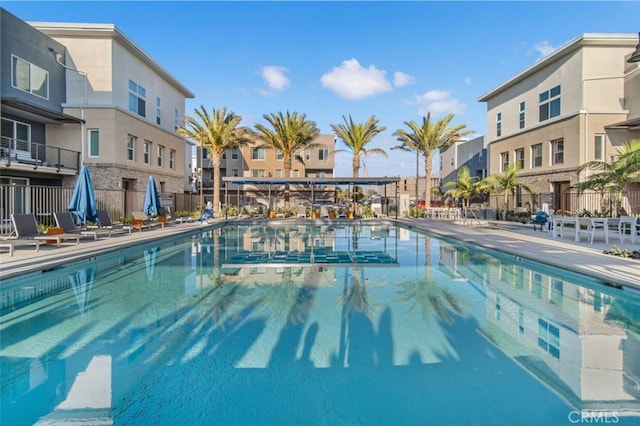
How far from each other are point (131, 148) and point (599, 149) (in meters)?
25.9

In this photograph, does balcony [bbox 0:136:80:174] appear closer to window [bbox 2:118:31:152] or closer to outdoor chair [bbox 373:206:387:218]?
window [bbox 2:118:31:152]

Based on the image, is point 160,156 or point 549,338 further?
point 160,156

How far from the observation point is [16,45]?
17594mm

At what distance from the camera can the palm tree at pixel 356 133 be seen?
1168 inches

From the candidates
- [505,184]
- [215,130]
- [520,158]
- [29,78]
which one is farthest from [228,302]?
[520,158]

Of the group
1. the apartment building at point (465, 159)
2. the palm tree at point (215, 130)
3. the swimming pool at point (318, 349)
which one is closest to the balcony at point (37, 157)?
the palm tree at point (215, 130)

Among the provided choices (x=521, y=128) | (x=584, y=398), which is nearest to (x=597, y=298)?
(x=584, y=398)

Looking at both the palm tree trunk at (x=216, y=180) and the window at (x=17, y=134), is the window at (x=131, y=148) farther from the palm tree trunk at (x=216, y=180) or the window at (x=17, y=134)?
the palm tree trunk at (x=216, y=180)

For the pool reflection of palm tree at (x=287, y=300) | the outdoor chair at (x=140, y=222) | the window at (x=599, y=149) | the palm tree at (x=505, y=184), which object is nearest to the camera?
the pool reflection of palm tree at (x=287, y=300)

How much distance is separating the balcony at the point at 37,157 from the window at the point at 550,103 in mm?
26790

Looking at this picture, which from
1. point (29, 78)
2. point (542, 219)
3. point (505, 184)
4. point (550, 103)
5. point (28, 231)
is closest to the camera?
point (28, 231)

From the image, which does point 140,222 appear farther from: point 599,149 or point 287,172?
point 599,149

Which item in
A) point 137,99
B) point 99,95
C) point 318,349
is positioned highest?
point 137,99

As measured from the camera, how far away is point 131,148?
2269 centimetres
